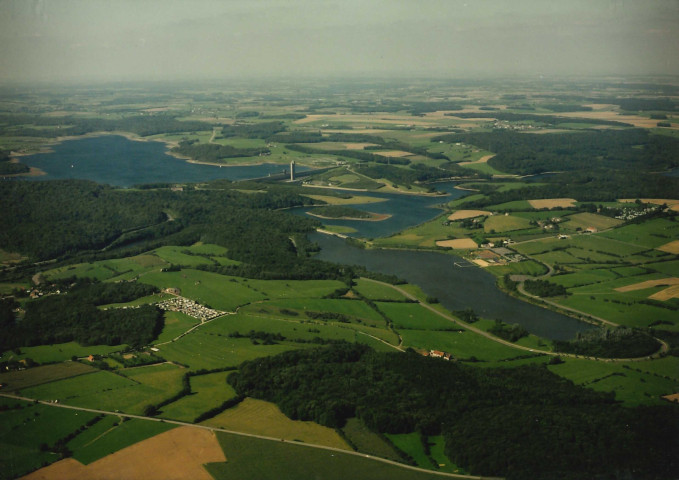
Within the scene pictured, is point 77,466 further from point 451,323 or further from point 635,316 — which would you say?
point 635,316

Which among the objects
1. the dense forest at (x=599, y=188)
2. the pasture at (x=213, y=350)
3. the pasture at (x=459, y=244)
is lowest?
the pasture at (x=213, y=350)

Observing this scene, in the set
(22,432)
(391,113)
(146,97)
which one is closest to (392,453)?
(22,432)

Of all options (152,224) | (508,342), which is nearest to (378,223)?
(152,224)

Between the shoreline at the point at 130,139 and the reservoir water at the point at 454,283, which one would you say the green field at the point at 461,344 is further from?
the shoreline at the point at 130,139

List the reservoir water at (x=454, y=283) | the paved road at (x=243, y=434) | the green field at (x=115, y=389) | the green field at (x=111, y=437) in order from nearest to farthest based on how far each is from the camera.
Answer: the paved road at (x=243, y=434) → the green field at (x=111, y=437) → the green field at (x=115, y=389) → the reservoir water at (x=454, y=283)

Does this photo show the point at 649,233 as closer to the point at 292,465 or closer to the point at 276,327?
the point at 276,327

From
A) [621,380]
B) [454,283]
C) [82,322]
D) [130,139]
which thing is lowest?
[621,380]

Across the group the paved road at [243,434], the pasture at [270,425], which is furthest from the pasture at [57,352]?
the pasture at [270,425]
